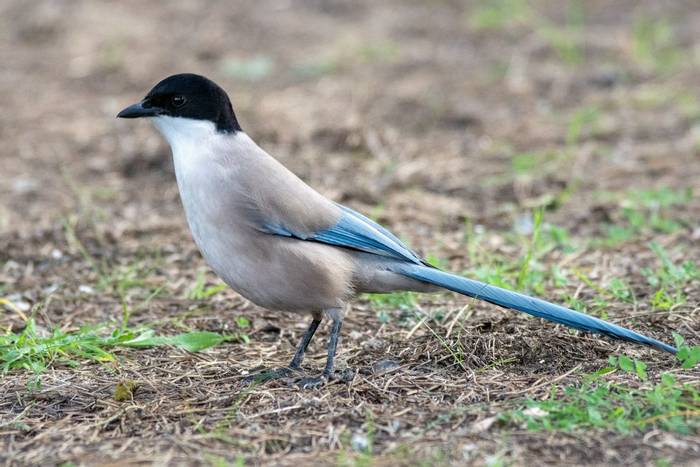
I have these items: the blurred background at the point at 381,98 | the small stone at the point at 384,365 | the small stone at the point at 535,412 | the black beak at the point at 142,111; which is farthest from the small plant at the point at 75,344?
the blurred background at the point at 381,98

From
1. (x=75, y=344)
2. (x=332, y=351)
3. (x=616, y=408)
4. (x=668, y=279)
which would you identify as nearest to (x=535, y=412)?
(x=616, y=408)

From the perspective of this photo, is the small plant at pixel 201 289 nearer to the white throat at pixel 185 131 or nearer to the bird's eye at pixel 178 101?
the white throat at pixel 185 131

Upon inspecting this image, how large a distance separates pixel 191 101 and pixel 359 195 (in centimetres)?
288

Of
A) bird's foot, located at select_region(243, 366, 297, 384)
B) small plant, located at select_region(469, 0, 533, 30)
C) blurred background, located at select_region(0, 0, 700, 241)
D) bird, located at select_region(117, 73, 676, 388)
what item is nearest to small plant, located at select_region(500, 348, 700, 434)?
bird, located at select_region(117, 73, 676, 388)

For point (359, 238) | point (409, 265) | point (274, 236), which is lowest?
point (409, 265)

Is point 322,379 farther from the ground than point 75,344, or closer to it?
closer to it

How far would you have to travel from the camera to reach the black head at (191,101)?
505 cm

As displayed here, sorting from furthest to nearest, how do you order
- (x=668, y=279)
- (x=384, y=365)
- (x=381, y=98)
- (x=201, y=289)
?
(x=381, y=98) → (x=201, y=289) → (x=668, y=279) → (x=384, y=365)

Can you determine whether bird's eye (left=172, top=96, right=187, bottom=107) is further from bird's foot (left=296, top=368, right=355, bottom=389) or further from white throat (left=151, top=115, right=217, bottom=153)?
bird's foot (left=296, top=368, right=355, bottom=389)

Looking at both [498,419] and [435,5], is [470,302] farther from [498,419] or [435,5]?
[435,5]

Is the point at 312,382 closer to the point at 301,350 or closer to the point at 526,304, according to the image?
the point at 301,350

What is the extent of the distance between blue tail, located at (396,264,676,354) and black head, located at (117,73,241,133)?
1169 mm

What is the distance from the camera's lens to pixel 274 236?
4.82 m

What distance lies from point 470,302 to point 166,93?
6.56 ft
